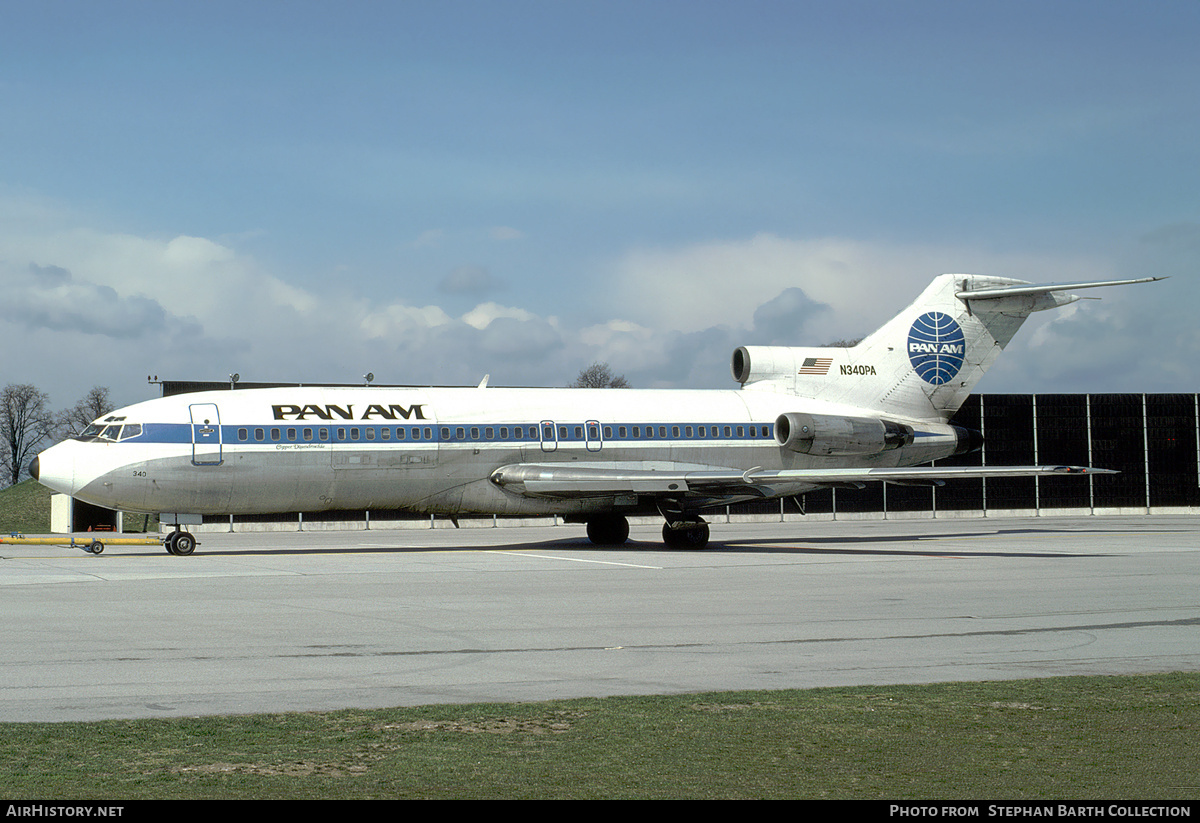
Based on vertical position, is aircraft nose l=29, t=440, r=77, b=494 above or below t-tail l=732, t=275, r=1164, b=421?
below

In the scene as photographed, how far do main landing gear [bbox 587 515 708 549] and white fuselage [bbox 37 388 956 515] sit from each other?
3.31 feet

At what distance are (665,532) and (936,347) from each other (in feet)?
36.5

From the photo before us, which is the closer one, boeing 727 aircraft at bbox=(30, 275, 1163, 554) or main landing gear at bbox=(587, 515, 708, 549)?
boeing 727 aircraft at bbox=(30, 275, 1163, 554)

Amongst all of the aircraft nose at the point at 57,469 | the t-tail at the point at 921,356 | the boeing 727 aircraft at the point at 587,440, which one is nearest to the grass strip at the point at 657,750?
the boeing 727 aircraft at the point at 587,440

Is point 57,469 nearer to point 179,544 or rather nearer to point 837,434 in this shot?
point 179,544

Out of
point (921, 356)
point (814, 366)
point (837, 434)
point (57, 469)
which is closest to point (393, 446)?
point (57, 469)

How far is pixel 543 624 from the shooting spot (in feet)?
48.3

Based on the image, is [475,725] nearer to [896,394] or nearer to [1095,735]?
[1095,735]

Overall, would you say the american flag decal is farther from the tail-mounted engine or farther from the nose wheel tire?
the nose wheel tire

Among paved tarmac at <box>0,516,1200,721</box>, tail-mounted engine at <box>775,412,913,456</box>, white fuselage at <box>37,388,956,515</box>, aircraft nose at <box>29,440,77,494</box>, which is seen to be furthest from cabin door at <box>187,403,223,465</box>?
tail-mounted engine at <box>775,412,913,456</box>

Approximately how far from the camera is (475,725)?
8.42 meters

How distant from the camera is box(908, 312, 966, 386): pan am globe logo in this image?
118 feet

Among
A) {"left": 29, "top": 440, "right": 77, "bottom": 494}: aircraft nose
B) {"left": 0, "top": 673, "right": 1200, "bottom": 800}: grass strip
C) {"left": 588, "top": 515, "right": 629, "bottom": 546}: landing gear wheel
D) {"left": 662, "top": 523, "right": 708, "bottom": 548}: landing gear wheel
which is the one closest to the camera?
{"left": 0, "top": 673, "right": 1200, "bottom": 800}: grass strip
